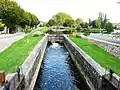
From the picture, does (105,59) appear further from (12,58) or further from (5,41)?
(5,41)

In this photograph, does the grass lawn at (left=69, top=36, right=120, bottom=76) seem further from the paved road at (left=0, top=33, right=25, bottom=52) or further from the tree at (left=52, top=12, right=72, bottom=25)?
the tree at (left=52, top=12, right=72, bottom=25)

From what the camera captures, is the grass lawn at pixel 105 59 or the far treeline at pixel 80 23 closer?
the grass lawn at pixel 105 59

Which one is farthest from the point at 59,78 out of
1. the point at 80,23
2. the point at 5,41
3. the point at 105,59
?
the point at 80,23

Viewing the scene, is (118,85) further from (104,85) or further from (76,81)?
(76,81)

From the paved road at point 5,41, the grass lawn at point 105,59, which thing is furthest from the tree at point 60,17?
the grass lawn at point 105,59

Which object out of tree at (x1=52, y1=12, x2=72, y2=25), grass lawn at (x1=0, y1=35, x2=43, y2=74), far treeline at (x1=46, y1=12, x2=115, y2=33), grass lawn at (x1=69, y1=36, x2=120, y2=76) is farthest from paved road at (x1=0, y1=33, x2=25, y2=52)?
tree at (x1=52, y1=12, x2=72, y2=25)

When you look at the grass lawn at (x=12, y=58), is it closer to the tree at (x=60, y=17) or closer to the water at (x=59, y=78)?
the water at (x=59, y=78)

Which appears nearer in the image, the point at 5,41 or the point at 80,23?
the point at 5,41

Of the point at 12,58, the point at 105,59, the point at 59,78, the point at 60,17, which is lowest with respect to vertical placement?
the point at 59,78

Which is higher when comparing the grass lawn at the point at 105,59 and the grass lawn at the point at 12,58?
the grass lawn at the point at 12,58

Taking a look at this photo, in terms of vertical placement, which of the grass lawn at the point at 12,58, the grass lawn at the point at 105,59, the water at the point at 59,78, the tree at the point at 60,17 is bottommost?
the water at the point at 59,78

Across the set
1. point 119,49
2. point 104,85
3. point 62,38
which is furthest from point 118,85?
point 62,38

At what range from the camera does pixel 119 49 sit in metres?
28.0

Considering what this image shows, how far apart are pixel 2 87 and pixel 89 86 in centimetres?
987
